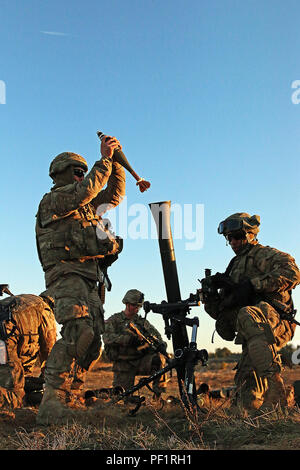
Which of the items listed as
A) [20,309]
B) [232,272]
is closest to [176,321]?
[232,272]

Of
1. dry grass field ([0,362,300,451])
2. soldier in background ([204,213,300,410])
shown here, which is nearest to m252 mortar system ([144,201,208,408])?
dry grass field ([0,362,300,451])

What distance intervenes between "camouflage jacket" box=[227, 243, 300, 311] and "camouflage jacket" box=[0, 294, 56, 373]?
2727 millimetres

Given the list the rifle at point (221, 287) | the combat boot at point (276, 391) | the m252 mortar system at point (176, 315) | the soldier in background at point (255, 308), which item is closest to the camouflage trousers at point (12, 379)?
the m252 mortar system at point (176, 315)

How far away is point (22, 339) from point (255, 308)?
10.3 ft

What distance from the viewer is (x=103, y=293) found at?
22.5ft

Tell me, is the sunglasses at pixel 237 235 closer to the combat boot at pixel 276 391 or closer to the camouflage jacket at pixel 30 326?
the combat boot at pixel 276 391

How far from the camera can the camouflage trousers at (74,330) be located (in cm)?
583

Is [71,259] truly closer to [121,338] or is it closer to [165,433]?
[165,433]

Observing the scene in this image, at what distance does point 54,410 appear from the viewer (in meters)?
5.60

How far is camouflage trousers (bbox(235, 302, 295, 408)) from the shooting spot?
20.4 ft

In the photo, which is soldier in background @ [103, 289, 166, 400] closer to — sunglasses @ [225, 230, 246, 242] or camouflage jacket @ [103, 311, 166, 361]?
camouflage jacket @ [103, 311, 166, 361]

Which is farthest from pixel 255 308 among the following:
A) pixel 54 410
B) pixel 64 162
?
pixel 64 162

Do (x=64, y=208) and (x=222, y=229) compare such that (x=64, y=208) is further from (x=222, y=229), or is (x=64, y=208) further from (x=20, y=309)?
(x=222, y=229)
